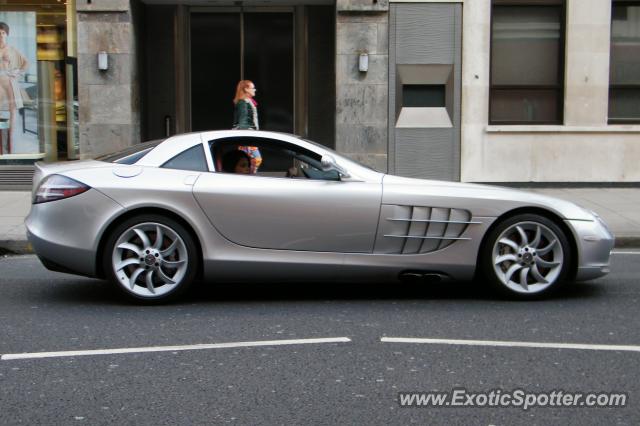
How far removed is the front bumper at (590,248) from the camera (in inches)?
277

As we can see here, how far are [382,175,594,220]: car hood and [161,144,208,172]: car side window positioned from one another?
147 cm

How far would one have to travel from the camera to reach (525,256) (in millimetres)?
7000

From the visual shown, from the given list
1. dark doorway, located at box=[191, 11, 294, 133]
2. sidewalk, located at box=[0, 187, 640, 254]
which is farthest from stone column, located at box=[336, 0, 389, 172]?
sidewalk, located at box=[0, 187, 640, 254]

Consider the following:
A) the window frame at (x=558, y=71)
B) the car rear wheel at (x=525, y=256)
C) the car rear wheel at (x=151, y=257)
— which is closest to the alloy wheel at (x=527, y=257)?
the car rear wheel at (x=525, y=256)

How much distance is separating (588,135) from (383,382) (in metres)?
11.6

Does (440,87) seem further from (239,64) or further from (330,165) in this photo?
(330,165)

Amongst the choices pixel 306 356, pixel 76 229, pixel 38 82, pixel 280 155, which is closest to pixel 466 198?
pixel 280 155

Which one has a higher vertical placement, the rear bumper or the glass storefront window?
the glass storefront window

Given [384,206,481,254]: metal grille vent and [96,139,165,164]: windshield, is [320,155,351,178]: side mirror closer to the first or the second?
[384,206,481,254]: metal grille vent

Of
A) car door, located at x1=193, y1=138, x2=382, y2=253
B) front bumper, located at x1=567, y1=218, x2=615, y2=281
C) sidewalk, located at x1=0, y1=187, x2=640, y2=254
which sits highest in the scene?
car door, located at x1=193, y1=138, x2=382, y2=253

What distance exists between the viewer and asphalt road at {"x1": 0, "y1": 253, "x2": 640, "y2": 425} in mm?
4457

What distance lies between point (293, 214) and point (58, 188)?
1841mm

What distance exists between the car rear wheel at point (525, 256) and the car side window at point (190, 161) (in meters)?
2.36

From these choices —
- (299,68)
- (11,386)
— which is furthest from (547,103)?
(11,386)
